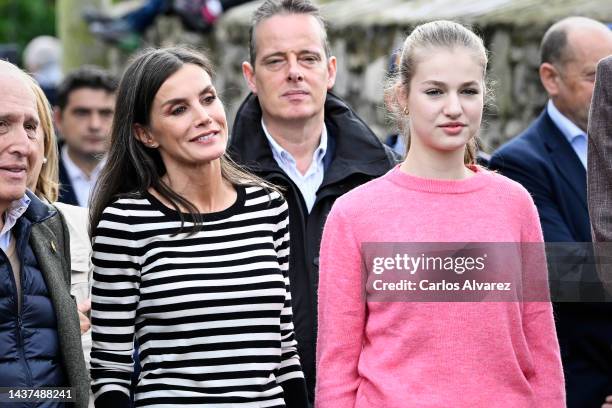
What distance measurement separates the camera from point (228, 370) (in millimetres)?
3820

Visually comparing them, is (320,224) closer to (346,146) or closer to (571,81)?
(346,146)

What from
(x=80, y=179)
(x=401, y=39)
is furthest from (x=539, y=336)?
(x=401, y=39)

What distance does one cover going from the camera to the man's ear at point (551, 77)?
5719 millimetres

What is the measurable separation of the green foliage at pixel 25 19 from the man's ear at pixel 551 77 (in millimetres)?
22757

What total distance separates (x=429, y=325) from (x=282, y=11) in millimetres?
1956

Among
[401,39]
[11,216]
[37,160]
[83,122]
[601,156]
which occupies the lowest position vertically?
[11,216]

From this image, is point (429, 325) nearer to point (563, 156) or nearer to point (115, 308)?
point (115, 308)

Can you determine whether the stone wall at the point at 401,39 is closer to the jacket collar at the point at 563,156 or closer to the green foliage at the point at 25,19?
the jacket collar at the point at 563,156

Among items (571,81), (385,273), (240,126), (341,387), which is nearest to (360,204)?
(385,273)

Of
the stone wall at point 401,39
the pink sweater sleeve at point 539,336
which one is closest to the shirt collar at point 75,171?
the stone wall at point 401,39

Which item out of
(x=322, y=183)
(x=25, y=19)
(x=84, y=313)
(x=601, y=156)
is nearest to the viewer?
(x=601, y=156)

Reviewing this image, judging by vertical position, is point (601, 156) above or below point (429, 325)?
above

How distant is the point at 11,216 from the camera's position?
12.5 ft

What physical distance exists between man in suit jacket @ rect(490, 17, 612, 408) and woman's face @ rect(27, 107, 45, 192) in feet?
6.24
